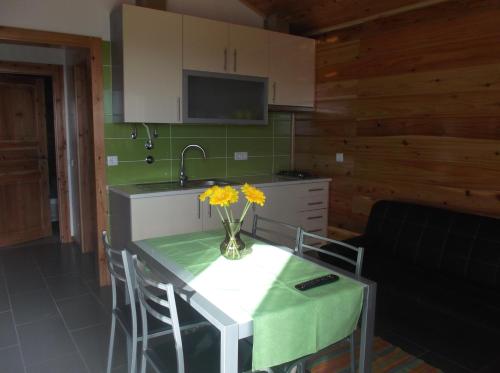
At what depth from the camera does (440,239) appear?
270 cm

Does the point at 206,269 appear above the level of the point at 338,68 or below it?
below

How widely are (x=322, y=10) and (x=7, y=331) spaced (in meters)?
3.55

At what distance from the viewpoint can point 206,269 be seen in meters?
1.67

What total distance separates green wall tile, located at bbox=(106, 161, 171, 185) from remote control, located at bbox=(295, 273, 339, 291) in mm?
2330

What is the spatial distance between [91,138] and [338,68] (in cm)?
233

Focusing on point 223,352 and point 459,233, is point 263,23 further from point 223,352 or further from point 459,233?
point 223,352

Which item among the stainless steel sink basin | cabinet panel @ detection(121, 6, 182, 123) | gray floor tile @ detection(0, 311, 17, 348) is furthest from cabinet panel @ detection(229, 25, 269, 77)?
gray floor tile @ detection(0, 311, 17, 348)

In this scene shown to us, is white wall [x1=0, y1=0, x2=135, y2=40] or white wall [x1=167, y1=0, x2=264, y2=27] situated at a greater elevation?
white wall [x1=167, y1=0, x2=264, y2=27]

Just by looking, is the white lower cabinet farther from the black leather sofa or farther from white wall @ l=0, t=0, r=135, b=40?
white wall @ l=0, t=0, r=135, b=40

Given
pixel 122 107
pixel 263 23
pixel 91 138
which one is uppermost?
pixel 263 23

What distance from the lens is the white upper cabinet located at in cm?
378

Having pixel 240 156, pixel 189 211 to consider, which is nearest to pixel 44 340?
pixel 189 211

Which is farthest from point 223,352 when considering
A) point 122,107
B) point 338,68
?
point 338,68

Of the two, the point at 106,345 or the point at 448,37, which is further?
the point at 448,37
